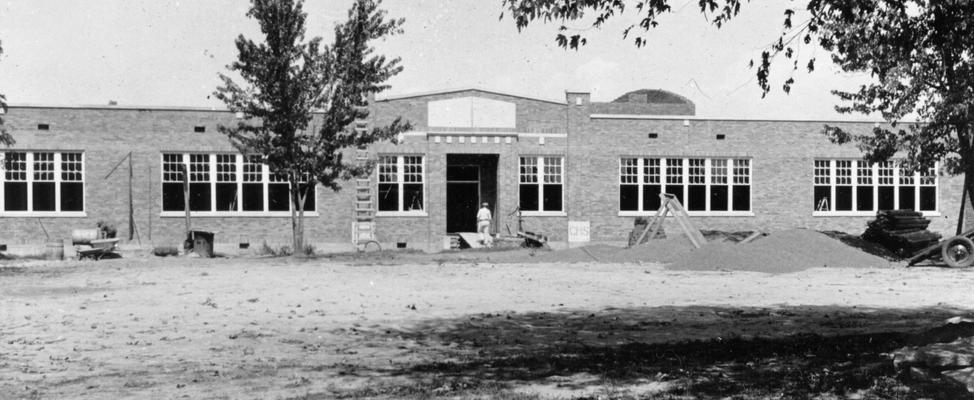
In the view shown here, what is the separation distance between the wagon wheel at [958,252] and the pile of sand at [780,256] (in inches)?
66.7

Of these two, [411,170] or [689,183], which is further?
[689,183]

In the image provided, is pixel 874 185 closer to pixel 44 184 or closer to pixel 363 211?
pixel 363 211

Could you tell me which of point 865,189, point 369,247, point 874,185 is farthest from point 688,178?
point 369,247

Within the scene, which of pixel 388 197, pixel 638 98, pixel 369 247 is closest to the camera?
pixel 369 247

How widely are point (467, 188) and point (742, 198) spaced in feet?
35.0

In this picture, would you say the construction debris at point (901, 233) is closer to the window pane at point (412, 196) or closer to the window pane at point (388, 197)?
the window pane at point (412, 196)

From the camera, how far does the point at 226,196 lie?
33.5 metres

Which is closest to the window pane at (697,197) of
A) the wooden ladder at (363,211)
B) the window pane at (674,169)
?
the window pane at (674,169)

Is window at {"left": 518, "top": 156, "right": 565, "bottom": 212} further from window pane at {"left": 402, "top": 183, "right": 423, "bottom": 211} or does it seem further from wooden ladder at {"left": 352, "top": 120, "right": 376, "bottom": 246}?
wooden ladder at {"left": 352, "top": 120, "right": 376, "bottom": 246}

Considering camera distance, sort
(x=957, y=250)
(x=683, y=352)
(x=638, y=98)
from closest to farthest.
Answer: (x=683, y=352), (x=957, y=250), (x=638, y=98)

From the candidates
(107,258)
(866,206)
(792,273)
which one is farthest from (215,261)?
(866,206)

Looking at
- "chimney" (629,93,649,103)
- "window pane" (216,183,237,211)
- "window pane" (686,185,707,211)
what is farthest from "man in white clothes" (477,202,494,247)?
"chimney" (629,93,649,103)

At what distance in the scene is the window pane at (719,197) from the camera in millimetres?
37000

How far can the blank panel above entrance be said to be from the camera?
1352 inches
